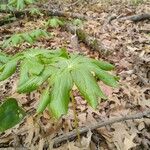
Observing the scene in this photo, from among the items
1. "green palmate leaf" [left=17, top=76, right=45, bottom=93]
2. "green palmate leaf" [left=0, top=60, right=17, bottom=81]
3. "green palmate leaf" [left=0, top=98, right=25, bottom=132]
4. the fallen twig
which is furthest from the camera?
the fallen twig

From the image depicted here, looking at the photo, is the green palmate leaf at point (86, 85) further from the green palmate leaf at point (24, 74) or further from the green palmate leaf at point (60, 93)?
the green palmate leaf at point (24, 74)

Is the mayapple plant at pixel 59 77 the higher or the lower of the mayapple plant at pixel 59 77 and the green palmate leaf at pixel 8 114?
the higher

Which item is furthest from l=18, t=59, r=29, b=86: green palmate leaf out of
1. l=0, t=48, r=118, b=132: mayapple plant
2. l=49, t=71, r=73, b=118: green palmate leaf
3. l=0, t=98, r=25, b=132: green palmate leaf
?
l=0, t=98, r=25, b=132: green palmate leaf

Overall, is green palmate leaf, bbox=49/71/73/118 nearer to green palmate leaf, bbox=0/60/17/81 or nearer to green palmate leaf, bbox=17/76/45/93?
green palmate leaf, bbox=17/76/45/93

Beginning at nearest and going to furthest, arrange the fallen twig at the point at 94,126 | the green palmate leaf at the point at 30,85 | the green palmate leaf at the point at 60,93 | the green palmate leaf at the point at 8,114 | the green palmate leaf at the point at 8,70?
the green palmate leaf at the point at 60,93
the green palmate leaf at the point at 30,85
the green palmate leaf at the point at 8,70
the green palmate leaf at the point at 8,114
the fallen twig at the point at 94,126

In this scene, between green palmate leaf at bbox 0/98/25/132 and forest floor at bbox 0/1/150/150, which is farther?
forest floor at bbox 0/1/150/150

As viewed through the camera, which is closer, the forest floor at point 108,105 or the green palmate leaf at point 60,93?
the green palmate leaf at point 60,93

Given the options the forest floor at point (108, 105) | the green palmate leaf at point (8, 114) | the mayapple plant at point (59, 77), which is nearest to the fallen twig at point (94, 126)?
the forest floor at point (108, 105)

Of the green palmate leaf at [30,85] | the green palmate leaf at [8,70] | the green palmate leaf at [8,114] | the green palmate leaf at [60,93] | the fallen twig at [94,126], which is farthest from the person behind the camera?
the fallen twig at [94,126]

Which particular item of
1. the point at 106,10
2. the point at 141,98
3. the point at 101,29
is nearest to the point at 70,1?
the point at 106,10

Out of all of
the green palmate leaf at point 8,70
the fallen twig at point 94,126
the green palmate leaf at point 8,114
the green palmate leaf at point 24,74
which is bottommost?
the fallen twig at point 94,126
